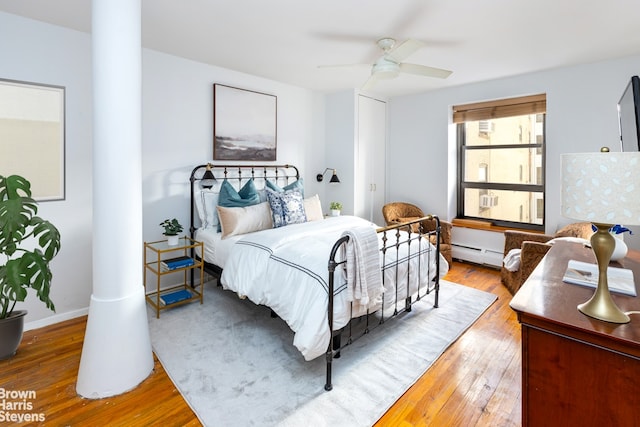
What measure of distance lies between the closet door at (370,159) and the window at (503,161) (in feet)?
3.83

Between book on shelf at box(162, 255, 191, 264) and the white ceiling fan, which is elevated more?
the white ceiling fan

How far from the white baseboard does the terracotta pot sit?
1.45ft

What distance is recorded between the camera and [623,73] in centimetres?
348

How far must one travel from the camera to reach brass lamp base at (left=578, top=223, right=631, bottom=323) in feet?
3.64

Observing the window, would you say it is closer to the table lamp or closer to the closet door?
the closet door

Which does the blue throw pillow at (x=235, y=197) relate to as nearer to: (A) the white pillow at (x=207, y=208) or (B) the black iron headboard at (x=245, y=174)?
(A) the white pillow at (x=207, y=208)

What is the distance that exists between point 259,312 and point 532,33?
11.6ft

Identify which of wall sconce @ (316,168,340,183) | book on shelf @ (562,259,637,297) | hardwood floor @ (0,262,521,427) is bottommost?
hardwood floor @ (0,262,521,427)

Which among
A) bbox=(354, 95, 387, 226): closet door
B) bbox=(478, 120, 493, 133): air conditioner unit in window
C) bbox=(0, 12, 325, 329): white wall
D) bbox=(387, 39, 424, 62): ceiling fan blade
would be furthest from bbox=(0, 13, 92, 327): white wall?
bbox=(478, 120, 493, 133): air conditioner unit in window

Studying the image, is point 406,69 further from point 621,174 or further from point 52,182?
point 52,182

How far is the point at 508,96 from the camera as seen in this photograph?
4234mm

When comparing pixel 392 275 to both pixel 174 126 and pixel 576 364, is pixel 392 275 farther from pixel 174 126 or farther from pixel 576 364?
pixel 174 126

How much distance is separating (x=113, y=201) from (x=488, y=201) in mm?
4727

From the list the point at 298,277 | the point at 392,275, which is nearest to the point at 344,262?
the point at 298,277
